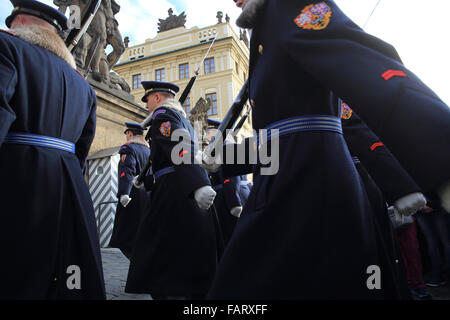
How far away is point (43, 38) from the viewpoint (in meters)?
2.06

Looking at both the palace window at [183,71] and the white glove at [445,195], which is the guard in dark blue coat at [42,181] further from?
the palace window at [183,71]

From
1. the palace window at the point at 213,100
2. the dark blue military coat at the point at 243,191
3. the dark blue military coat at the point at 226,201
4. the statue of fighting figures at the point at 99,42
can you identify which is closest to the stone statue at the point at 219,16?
the palace window at the point at 213,100

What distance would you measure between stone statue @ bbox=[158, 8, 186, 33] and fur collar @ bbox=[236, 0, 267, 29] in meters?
38.5

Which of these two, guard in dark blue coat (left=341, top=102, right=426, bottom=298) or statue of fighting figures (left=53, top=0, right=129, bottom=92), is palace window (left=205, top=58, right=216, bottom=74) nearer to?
statue of fighting figures (left=53, top=0, right=129, bottom=92)

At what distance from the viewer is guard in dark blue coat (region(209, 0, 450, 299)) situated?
3.64ft

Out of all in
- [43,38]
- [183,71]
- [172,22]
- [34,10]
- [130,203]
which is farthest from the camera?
[172,22]

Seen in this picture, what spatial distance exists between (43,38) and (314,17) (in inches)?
65.6

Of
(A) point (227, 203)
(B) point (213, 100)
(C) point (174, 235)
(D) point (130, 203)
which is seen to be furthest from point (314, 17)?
(B) point (213, 100)

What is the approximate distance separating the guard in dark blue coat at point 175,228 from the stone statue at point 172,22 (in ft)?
122

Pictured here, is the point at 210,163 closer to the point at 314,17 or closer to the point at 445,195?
the point at 314,17
